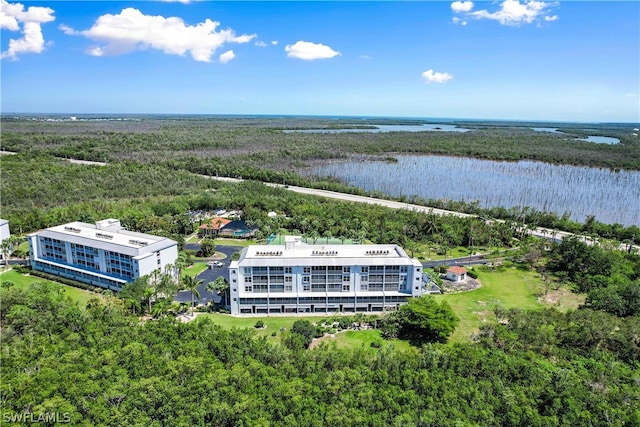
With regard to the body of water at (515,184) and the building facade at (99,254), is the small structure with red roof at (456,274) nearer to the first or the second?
the building facade at (99,254)

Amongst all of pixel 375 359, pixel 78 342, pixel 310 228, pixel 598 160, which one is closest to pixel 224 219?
pixel 310 228

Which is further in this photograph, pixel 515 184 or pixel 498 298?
pixel 515 184

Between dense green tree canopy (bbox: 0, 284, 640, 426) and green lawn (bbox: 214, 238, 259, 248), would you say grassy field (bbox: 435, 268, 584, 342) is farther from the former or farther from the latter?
green lawn (bbox: 214, 238, 259, 248)

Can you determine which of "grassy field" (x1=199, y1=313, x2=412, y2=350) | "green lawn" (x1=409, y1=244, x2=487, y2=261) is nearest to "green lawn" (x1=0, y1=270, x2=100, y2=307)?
"grassy field" (x1=199, y1=313, x2=412, y2=350)

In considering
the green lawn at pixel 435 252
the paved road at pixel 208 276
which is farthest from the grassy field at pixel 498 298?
the paved road at pixel 208 276

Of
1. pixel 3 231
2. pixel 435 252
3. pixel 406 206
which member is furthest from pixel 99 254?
pixel 406 206

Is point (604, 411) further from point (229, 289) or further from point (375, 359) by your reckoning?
point (229, 289)

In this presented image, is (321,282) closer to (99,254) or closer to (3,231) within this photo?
(99,254)
